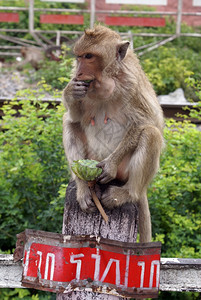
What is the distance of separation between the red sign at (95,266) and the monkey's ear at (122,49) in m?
1.31

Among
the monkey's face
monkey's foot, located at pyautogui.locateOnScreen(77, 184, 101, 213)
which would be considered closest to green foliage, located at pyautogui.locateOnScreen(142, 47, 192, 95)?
the monkey's face

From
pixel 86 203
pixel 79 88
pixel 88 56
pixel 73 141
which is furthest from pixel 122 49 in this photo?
pixel 86 203

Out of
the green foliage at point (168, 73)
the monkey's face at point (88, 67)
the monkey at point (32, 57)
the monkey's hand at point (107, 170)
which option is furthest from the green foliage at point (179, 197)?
the monkey at point (32, 57)

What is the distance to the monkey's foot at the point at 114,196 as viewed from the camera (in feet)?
8.77

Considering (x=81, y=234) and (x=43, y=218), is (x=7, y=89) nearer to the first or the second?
(x=43, y=218)

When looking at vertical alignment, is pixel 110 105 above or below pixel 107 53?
below

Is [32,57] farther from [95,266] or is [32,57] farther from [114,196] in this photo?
[95,266]

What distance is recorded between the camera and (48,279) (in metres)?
2.38

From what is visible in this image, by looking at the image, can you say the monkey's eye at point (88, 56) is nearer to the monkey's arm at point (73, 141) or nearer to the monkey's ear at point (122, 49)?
the monkey's ear at point (122, 49)

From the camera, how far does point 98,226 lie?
2449 millimetres

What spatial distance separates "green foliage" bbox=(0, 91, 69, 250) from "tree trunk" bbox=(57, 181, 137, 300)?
6.97 ft

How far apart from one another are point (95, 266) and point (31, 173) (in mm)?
2575

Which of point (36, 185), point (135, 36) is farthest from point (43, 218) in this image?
point (135, 36)

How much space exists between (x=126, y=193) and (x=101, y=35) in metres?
1.08
